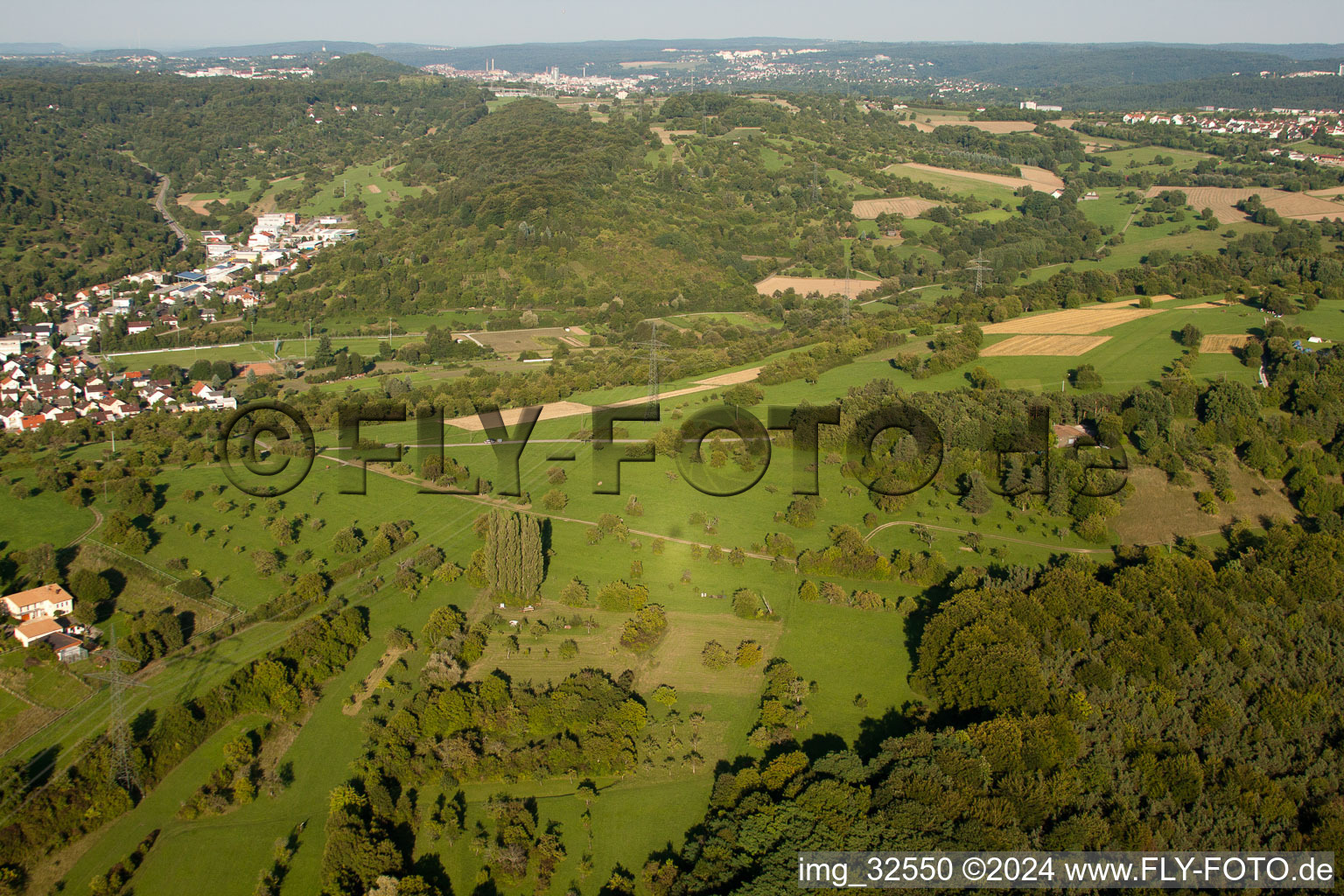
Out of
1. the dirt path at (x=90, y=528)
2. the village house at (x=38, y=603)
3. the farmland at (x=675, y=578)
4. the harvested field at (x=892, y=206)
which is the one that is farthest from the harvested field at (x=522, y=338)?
the harvested field at (x=892, y=206)

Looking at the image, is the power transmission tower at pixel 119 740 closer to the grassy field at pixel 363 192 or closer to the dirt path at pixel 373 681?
the dirt path at pixel 373 681

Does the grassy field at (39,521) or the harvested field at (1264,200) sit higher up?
the harvested field at (1264,200)

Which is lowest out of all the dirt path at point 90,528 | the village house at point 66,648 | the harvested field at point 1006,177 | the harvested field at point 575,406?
the village house at point 66,648

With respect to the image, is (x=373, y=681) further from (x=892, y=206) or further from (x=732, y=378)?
(x=892, y=206)

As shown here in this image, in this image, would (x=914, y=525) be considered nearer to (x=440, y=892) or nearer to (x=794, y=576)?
(x=794, y=576)

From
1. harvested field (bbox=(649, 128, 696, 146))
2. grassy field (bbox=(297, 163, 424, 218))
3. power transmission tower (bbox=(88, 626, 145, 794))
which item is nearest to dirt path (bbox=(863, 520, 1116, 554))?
power transmission tower (bbox=(88, 626, 145, 794))
